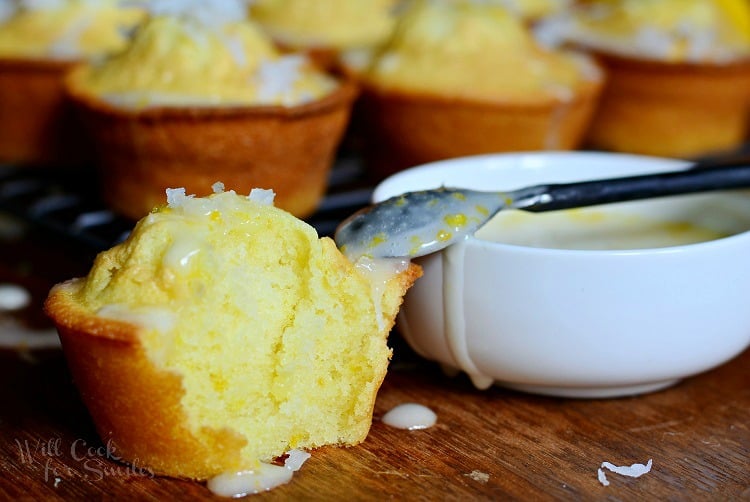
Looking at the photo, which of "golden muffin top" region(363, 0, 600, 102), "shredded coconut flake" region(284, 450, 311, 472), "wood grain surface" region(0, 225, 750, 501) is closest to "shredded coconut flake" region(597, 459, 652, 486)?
"wood grain surface" region(0, 225, 750, 501)

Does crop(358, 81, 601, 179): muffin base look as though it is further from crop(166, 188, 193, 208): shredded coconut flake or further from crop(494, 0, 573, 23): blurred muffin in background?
crop(166, 188, 193, 208): shredded coconut flake

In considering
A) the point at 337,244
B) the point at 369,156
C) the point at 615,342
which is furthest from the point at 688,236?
the point at 369,156

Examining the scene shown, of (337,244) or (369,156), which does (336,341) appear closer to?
(337,244)

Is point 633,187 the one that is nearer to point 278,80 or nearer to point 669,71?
point 278,80

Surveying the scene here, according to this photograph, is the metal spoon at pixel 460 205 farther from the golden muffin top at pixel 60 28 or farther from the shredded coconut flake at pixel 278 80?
the golden muffin top at pixel 60 28

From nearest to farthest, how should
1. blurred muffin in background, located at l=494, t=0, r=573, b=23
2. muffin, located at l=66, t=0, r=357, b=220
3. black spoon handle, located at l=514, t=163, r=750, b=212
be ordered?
black spoon handle, located at l=514, t=163, r=750, b=212 → muffin, located at l=66, t=0, r=357, b=220 → blurred muffin in background, located at l=494, t=0, r=573, b=23

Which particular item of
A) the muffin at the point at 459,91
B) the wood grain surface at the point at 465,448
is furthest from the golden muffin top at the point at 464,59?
the wood grain surface at the point at 465,448
